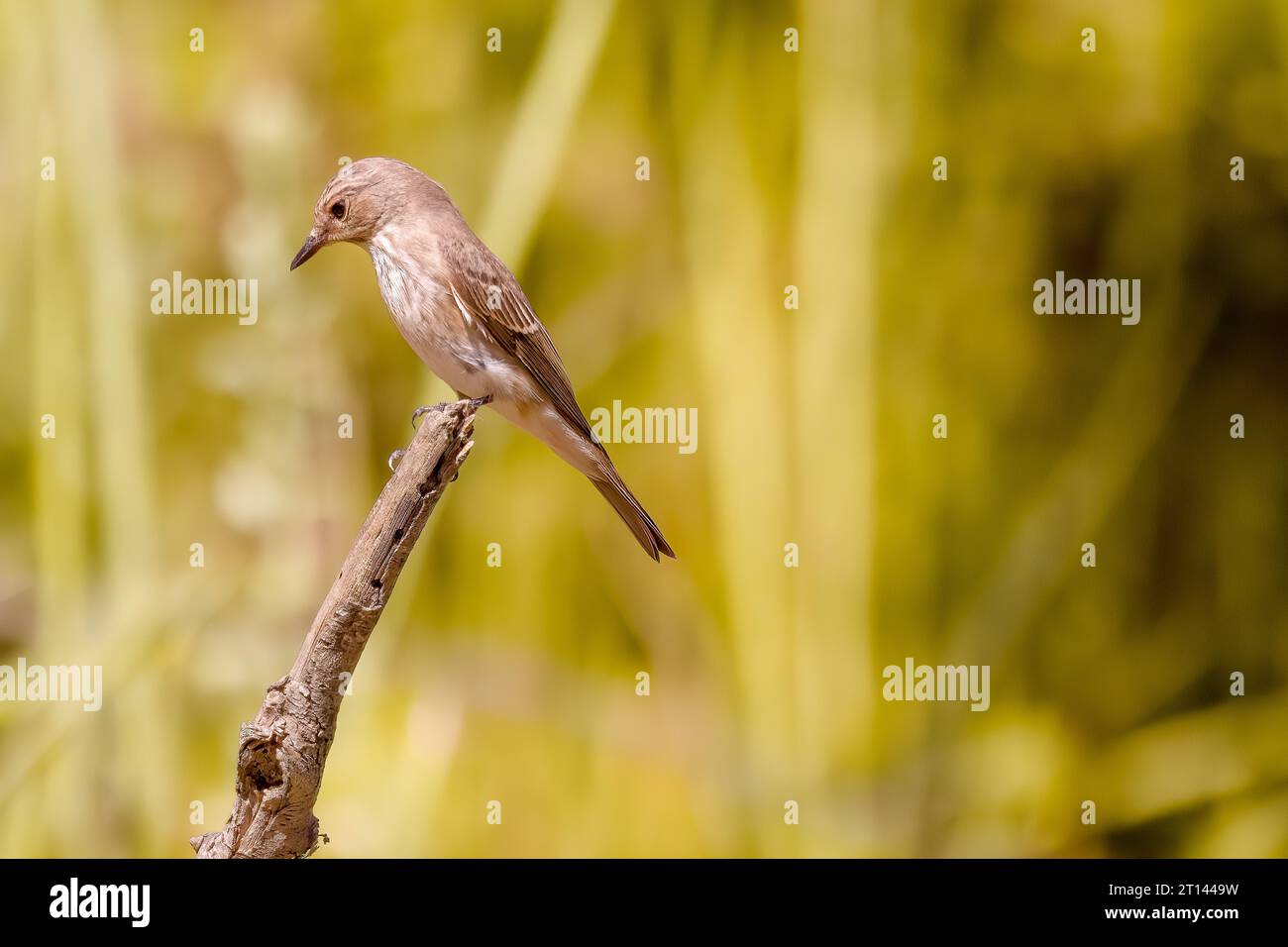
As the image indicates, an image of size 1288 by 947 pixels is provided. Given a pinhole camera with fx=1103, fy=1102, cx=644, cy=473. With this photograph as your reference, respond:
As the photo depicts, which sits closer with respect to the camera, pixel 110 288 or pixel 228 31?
pixel 110 288

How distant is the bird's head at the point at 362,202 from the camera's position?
3184 mm

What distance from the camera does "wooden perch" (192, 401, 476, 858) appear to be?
2.13 metres

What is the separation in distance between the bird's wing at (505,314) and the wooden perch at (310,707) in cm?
97

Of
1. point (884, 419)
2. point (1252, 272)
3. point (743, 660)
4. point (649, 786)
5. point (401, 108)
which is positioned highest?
point (401, 108)

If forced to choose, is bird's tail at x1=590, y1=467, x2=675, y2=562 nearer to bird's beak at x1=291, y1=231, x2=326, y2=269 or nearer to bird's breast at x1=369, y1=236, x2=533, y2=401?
bird's breast at x1=369, y1=236, x2=533, y2=401

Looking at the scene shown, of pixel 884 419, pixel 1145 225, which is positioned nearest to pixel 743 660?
pixel 884 419

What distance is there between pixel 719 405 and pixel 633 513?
38.7 inches

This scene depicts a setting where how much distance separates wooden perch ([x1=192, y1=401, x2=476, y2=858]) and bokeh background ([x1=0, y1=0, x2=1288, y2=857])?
1.87 metres

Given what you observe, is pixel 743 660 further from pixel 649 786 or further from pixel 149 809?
pixel 149 809

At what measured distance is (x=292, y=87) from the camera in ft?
14.5

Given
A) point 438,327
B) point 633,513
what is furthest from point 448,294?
point 633,513

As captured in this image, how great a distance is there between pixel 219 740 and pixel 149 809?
14.2 inches

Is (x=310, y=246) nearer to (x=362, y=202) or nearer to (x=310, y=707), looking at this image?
(x=362, y=202)

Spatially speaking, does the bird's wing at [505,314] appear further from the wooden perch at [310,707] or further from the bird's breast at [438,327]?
the wooden perch at [310,707]
